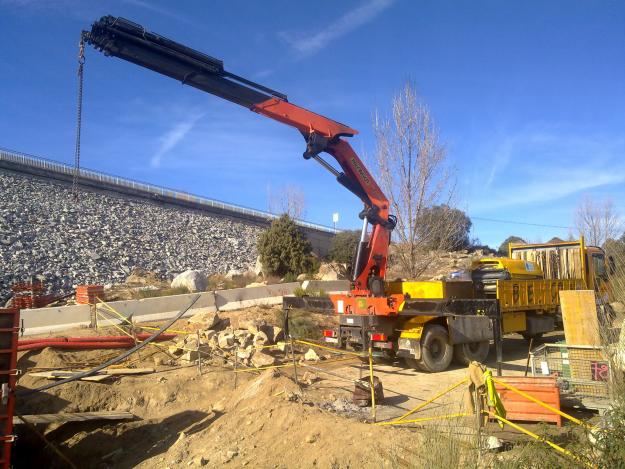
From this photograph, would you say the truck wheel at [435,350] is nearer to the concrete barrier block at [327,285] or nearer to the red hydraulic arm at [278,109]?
the red hydraulic arm at [278,109]

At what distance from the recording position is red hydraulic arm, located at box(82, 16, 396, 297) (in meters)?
9.95

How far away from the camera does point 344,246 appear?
36031 mm

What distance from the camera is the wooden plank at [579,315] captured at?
6984 mm

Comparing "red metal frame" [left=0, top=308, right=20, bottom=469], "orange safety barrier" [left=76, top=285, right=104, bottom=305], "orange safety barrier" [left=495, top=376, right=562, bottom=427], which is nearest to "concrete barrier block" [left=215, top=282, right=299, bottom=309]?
"orange safety barrier" [left=76, top=285, right=104, bottom=305]

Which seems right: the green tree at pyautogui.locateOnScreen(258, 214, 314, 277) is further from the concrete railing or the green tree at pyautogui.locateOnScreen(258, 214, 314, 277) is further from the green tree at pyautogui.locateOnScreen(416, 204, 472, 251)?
the green tree at pyautogui.locateOnScreen(416, 204, 472, 251)

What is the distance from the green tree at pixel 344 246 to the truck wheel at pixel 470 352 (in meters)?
22.5

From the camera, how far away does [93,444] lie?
8.84 m

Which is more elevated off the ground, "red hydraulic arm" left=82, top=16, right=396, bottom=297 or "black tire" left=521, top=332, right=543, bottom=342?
"red hydraulic arm" left=82, top=16, right=396, bottom=297

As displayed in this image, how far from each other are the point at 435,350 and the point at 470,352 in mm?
1245

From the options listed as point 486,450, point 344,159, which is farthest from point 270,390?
point 344,159

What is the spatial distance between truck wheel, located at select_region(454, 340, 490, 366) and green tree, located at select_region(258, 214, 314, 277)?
16011 mm

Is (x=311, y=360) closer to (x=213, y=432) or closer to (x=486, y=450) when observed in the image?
(x=213, y=432)

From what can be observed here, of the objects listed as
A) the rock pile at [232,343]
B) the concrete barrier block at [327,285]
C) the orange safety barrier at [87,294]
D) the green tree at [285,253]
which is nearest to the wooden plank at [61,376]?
the rock pile at [232,343]

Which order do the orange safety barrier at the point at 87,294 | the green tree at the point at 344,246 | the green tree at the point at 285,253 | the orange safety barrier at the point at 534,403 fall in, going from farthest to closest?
1. the green tree at the point at 344,246
2. the green tree at the point at 285,253
3. the orange safety barrier at the point at 87,294
4. the orange safety barrier at the point at 534,403
